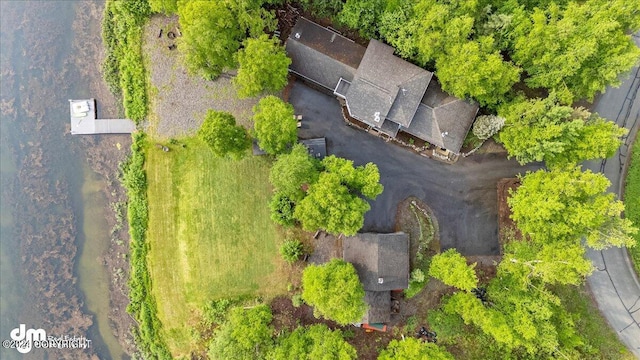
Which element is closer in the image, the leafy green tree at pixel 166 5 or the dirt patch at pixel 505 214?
the leafy green tree at pixel 166 5

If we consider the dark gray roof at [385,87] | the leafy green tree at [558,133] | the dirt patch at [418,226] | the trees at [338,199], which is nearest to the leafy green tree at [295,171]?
the trees at [338,199]

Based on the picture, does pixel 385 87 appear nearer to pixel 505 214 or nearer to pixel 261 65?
pixel 261 65

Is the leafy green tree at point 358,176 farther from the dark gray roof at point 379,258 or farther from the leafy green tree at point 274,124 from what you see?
the dark gray roof at point 379,258

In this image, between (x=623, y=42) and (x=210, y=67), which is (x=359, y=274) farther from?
(x=623, y=42)

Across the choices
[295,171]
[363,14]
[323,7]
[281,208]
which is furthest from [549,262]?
[323,7]

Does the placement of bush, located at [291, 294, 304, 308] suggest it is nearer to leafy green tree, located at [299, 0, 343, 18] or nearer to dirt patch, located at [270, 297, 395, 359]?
dirt patch, located at [270, 297, 395, 359]

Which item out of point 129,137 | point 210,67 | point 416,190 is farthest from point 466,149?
point 129,137
